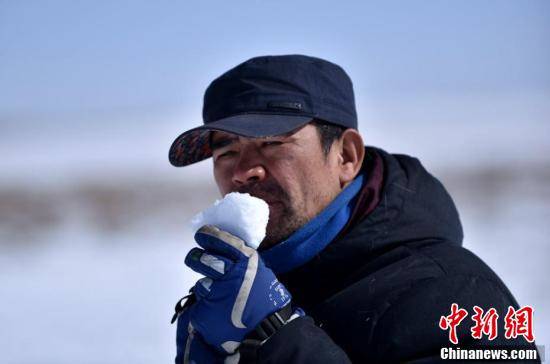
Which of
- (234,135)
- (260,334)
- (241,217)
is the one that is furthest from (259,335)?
(234,135)

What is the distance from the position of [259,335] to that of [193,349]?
181 mm

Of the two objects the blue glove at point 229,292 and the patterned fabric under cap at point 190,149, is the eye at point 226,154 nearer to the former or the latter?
the patterned fabric under cap at point 190,149

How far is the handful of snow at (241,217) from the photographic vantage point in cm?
165

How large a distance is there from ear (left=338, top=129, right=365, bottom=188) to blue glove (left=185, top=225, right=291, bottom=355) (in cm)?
49

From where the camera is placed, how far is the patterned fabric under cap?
6.70ft

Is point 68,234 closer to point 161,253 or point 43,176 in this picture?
point 161,253

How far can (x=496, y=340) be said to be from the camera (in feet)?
4.84

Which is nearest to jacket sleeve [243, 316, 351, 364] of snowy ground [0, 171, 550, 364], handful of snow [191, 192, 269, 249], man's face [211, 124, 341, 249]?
handful of snow [191, 192, 269, 249]

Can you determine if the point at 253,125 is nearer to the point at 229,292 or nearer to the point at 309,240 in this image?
the point at 309,240

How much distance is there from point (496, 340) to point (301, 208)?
62 cm

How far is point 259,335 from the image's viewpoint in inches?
60.1

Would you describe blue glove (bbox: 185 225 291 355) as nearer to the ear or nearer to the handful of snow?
the handful of snow

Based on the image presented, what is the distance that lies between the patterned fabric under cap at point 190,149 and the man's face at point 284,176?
132 mm

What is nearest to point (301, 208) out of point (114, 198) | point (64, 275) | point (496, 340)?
point (496, 340)
